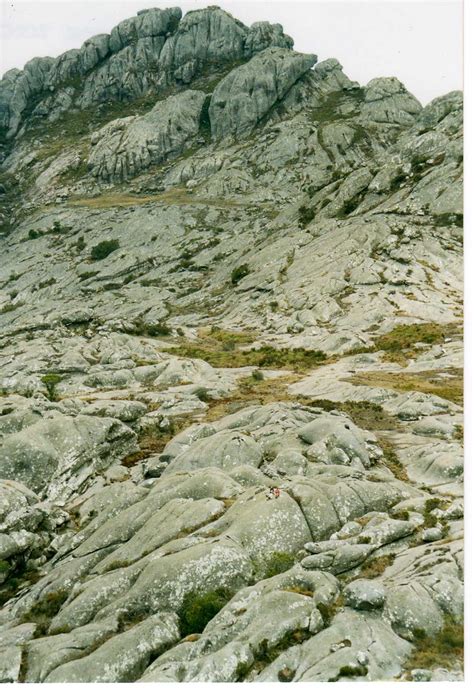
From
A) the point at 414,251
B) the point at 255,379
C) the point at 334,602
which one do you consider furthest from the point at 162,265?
the point at 334,602

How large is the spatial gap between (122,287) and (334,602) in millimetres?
123544

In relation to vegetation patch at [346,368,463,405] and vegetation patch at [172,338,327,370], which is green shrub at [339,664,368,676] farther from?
vegetation patch at [172,338,327,370]

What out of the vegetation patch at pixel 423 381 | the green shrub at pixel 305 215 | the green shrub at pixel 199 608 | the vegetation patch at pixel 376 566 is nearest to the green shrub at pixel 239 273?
the green shrub at pixel 305 215

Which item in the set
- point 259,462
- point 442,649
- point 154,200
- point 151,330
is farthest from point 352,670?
point 154,200

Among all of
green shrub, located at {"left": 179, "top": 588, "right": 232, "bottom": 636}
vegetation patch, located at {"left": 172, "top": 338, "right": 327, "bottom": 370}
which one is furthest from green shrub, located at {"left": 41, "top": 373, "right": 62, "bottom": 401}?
green shrub, located at {"left": 179, "top": 588, "right": 232, "bottom": 636}

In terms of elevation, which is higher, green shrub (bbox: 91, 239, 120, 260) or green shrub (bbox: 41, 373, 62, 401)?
green shrub (bbox: 91, 239, 120, 260)

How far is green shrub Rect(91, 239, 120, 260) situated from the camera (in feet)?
495

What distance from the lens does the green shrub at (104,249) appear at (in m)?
151

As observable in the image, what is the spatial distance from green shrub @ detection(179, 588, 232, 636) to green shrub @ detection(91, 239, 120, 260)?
143m

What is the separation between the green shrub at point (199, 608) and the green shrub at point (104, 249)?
14281 cm

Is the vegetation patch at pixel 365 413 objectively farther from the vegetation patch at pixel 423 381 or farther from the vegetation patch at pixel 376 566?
the vegetation patch at pixel 376 566

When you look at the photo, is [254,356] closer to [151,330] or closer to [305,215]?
A: [151,330]

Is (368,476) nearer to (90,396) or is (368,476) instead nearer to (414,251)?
(90,396)

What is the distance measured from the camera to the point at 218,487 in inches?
962
